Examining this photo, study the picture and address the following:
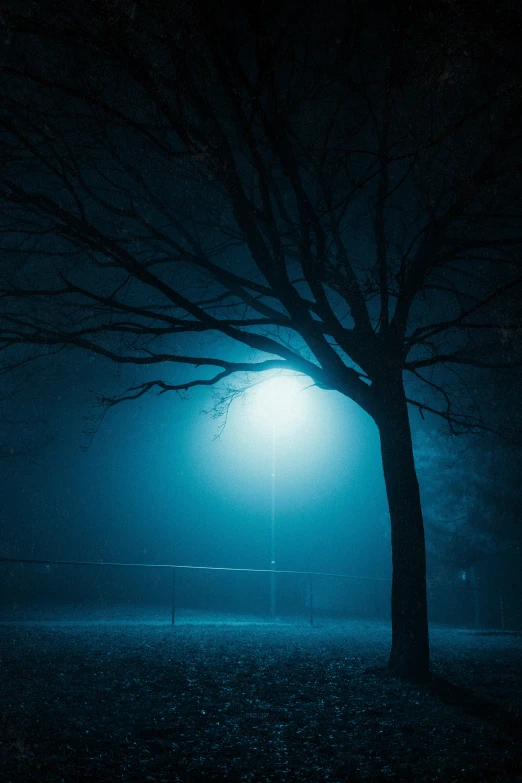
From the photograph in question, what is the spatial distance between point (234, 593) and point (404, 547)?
19.3m

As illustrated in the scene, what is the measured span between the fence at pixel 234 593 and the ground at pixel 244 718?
12694 millimetres

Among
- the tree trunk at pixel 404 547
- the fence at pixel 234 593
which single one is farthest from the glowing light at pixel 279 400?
the tree trunk at pixel 404 547

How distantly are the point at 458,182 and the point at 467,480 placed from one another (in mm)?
21338

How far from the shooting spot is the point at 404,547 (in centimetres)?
729

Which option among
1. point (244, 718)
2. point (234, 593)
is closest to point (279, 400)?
point (234, 593)

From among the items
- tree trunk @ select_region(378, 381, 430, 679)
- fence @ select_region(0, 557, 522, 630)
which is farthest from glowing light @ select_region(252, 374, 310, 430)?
tree trunk @ select_region(378, 381, 430, 679)

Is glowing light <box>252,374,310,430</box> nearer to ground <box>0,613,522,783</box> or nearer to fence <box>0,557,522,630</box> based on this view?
fence <box>0,557,522,630</box>

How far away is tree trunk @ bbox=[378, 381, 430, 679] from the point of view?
268 inches

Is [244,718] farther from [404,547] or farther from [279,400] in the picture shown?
[279,400]

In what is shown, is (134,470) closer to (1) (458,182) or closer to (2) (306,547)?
(2) (306,547)

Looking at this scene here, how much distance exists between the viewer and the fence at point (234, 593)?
21.4m

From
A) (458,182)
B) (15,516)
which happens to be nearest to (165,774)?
(458,182)

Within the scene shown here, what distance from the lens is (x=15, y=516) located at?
80.3 ft

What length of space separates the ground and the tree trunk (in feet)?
1.08
